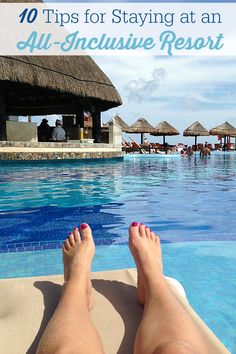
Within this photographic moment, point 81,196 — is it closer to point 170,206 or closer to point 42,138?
point 170,206

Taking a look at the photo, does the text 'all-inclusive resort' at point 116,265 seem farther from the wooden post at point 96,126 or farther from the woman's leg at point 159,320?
the wooden post at point 96,126

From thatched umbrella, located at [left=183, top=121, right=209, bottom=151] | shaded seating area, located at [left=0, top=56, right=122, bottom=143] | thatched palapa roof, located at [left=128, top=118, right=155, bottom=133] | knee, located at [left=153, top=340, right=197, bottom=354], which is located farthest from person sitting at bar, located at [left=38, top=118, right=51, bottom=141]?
thatched umbrella, located at [left=183, top=121, right=209, bottom=151]

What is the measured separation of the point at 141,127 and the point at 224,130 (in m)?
9.13

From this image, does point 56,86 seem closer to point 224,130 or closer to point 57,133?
point 57,133

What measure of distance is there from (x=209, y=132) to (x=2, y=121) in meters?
24.4

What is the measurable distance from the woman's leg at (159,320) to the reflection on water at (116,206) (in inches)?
64.0

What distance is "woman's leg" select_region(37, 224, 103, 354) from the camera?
1.07 meters

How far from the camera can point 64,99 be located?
1557cm

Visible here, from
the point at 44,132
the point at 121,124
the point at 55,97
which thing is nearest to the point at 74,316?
the point at 44,132

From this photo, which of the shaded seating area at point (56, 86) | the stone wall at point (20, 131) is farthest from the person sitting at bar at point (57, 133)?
the shaded seating area at point (56, 86)

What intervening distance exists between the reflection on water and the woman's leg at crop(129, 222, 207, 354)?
1625mm

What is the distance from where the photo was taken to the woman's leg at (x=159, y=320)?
1.04 m

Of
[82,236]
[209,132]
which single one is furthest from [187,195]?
[209,132]

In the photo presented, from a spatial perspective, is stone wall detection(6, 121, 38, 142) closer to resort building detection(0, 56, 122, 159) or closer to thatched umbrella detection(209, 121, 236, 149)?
resort building detection(0, 56, 122, 159)
